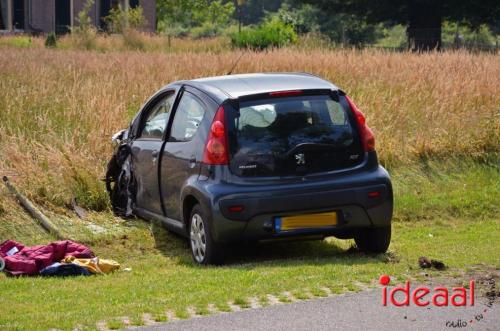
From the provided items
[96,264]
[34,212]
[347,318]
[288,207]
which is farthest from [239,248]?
[347,318]

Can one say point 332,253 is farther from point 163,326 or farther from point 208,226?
point 163,326

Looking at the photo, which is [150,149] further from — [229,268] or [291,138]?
[229,268]

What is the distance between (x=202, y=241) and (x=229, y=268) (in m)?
0.51

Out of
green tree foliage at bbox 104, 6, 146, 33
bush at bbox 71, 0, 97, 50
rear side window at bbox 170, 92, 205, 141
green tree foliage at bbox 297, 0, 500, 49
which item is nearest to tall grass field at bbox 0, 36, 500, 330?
rear side window at bbox 170, 92, 205, 141

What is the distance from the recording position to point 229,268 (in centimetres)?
912

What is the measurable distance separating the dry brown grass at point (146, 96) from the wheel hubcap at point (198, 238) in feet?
9.02

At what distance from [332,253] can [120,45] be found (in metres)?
32.6

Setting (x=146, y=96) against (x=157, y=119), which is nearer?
(x=157, y=119)

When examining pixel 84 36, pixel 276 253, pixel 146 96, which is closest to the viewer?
pixel 276 253

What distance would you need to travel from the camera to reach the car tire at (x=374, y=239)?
9.76m

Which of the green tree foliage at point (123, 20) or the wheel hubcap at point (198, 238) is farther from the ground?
the wheel hubcap at point (198, 238)

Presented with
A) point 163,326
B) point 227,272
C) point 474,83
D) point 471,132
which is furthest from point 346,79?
point 163,326

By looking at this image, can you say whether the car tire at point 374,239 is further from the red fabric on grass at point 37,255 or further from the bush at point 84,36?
the bush at point 84,36

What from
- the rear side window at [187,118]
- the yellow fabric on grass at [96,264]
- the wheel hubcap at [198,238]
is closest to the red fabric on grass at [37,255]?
the yellow fabric on grass at [96,264]
